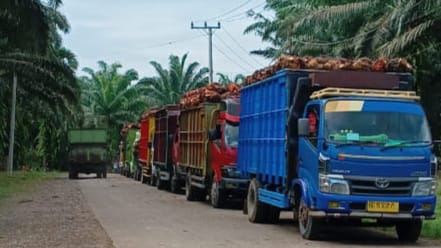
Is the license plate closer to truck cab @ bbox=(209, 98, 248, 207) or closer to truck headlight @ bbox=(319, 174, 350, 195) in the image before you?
truck headlight @ bbox=(319, 174, 350, 195)

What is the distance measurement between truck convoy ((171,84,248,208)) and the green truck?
1853cm

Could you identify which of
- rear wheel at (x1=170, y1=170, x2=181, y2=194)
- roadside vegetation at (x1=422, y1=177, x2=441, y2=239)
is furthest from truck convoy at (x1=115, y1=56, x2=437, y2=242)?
rear wheel at (x1=170, y1=170, x2=181, y2=194)

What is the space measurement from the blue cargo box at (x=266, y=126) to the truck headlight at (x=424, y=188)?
2633mm

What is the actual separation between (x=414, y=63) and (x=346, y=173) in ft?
63.6

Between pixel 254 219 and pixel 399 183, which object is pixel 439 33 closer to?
pixel 254 219

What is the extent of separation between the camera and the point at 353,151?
13.8 meters

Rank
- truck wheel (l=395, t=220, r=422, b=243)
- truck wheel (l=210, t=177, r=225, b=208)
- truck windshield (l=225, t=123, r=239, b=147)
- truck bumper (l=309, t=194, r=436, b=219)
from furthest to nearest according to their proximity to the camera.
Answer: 1. truck wheel (l=210, t=177, r=225, b=208)
2. truck windshield (l=225, t=123, r=239, b=147)
3. truck wheel (l=395, t=220, r=422, b=243)
4. truck bumper (l=309, t=194, r=436, b=219)

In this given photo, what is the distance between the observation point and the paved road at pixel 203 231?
14320 millimetres

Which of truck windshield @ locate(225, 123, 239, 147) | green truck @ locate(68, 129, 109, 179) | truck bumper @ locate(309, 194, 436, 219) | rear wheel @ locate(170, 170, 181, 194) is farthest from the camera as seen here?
green truck @ locate(68, 129, 109, 179)

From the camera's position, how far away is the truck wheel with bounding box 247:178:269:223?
709 inches

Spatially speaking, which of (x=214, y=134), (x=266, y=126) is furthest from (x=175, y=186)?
(x=266, y=126)

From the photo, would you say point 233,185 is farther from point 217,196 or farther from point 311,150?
point 311,150

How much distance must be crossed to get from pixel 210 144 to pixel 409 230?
31.8 ft

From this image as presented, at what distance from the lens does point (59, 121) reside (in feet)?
187
